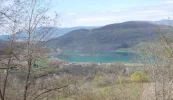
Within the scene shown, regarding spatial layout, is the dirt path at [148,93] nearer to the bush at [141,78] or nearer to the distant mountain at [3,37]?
the bush at [141,78]

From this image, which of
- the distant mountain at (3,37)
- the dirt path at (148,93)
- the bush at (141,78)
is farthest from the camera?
the bush at (141,78)

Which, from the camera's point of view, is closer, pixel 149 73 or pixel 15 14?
pixel 15 14

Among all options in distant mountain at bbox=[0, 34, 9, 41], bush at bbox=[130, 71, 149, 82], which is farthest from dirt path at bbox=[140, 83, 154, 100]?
distant mountain at bbox=[0, 34, 9, 41]

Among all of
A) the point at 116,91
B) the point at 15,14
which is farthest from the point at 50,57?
the point at 116,91

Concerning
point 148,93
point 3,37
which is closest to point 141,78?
point 148,93

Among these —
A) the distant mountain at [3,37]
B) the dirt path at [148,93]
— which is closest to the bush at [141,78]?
the dirt path at [148,93]

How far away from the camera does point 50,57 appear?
720 cm

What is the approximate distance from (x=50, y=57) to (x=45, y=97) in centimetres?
118

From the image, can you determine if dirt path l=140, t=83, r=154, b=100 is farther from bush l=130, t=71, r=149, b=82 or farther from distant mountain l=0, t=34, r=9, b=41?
distant mountain l=0, t=34, r=9, b=41

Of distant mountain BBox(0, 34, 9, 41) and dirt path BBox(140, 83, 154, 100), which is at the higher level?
distant mountain BBox(0, 34, 9, 41)

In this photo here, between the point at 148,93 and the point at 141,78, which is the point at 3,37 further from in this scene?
the point at 141,78

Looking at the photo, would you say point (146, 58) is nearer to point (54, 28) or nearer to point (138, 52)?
point (138, 52)

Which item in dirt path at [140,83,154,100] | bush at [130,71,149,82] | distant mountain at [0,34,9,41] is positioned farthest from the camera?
bush at [130,71,149,82]

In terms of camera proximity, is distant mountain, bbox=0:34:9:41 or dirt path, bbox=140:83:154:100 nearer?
distant mountain, bbox=0:34:9:41
